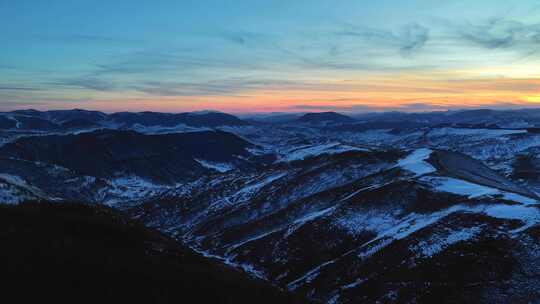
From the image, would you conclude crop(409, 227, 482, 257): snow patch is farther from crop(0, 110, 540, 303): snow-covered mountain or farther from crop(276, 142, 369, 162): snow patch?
crop(276, 142, 369, 162): snow patch

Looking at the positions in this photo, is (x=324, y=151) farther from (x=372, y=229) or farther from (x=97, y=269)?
(x=97, y=269)

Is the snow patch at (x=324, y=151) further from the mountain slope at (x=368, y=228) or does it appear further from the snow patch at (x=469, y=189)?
the snow patch at (x=469, y=189)

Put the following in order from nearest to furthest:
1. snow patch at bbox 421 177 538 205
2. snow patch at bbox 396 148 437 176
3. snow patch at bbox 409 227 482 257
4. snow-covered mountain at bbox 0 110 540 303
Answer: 1. snow-covered mountain at bbox 0 110 540 303
2. snow patch at bbox 409 227 482 257
3. snow patch at bbox 421 177 538 205
4. snow patch at bbox 396 148 437 176

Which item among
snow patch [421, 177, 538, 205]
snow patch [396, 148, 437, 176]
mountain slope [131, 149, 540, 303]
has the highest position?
snow patch [396, 148, 437, 176]

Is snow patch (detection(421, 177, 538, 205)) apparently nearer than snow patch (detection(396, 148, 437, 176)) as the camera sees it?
Yes

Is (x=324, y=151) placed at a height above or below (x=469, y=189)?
below

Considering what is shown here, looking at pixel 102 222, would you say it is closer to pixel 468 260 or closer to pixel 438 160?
pixel 468 260

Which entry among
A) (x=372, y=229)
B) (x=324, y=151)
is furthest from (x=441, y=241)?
(x=324, y=151)

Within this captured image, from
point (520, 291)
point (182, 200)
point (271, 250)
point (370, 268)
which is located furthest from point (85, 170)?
point (520, 291)

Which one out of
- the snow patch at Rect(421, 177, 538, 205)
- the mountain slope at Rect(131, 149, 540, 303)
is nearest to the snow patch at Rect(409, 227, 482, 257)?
the mountain slope at Rect(131, 149, 540, 303)
